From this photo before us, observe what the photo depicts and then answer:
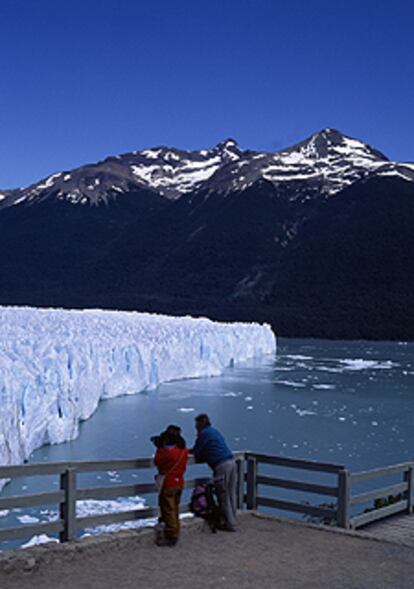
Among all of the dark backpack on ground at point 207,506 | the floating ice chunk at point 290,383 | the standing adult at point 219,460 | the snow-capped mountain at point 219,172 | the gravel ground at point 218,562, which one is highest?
the snow-capped mountain at point 219,172

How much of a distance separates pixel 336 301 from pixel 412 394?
43.2 meters

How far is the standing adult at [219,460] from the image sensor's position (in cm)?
482

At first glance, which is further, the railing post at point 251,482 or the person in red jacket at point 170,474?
the railing post at point 251,482

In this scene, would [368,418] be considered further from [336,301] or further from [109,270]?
[109,270]

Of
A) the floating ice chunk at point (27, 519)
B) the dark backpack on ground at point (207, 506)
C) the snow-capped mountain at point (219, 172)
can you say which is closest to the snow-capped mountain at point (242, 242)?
the snow-capped mountain at point (219, 172)

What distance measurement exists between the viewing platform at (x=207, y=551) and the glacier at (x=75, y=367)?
493 cm

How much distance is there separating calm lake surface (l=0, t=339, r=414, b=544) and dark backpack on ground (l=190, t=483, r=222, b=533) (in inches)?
140

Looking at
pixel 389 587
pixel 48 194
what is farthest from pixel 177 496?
pixel 48 194

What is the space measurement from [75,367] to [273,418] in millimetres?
4325

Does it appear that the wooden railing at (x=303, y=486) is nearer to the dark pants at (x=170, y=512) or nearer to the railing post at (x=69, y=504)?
the dark pants at (x=170, y=512)

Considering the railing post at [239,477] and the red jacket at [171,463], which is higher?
the red jacket at [171,463]

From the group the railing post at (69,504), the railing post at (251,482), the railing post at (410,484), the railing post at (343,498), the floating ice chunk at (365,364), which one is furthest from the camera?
the floating ice chunk at (365,364)

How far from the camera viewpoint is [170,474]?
449 centimetres

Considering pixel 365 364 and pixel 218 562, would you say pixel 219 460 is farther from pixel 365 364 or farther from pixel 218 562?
pixel 365 364
